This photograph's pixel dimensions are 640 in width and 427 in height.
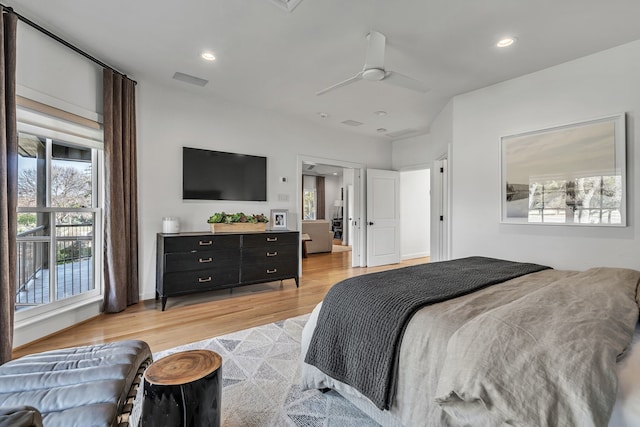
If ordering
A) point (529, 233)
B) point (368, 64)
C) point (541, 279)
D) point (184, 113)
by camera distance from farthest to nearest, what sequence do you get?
point (184, 113) < point (529, 233) < point (368, 64) < point (541, 279)

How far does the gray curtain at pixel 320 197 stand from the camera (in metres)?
11.5

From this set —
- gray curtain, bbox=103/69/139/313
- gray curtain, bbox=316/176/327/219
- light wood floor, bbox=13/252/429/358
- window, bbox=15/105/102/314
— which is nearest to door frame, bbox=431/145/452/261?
light wood floor, bbox=13/252/429/358

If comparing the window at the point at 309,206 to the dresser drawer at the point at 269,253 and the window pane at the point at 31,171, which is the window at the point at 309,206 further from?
the window pane at the point at 31,171

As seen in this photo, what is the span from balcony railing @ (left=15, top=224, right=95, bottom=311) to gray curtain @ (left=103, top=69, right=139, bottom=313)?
0.69ft

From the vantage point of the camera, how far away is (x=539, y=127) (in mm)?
3289

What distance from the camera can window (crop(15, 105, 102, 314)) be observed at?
262 centimetres

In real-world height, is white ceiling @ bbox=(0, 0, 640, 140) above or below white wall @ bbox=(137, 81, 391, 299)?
above

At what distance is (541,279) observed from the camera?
1.92m

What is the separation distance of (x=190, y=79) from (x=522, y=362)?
398 centimetres

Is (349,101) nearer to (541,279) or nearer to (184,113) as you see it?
(184,113)

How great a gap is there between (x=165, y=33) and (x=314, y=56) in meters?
1.36

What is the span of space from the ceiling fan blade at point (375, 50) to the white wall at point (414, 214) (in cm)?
433

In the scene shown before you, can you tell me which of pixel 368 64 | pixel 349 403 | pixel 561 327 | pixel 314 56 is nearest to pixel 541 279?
pixel 561 327

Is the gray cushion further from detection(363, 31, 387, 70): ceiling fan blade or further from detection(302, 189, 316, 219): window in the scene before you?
detection(302, 189, 316, 219): window
